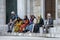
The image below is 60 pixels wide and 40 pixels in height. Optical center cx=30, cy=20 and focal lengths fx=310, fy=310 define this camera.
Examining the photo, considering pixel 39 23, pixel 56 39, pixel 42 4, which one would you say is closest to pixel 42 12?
pixel 42 4

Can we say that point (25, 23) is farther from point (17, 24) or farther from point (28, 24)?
point (17, 24)

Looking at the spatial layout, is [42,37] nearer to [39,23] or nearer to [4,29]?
[39,23]

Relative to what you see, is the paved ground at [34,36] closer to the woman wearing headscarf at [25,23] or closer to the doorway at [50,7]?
the woman wearing headscarf at [25,23]

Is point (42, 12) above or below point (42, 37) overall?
above

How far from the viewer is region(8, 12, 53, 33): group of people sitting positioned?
18.7 metres

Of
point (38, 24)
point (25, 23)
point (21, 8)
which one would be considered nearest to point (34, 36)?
point (38, 24)

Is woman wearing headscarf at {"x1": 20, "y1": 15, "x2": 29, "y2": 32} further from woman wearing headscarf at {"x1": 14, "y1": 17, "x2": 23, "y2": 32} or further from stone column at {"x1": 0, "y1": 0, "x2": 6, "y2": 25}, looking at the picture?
stone column at {"x1": 0, "y1": 0, "x2": 6, "y2": 25}

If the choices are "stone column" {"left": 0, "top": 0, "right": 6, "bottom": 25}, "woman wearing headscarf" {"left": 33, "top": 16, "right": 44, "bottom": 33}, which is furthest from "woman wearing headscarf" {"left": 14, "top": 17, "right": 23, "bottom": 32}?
"stone column" {"left": 0, "top": 0, "right": 6, "bottom": 25}

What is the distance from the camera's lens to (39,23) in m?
18.9

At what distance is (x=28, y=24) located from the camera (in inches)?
760

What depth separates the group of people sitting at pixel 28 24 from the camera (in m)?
18.7

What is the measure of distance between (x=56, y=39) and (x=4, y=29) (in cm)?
464

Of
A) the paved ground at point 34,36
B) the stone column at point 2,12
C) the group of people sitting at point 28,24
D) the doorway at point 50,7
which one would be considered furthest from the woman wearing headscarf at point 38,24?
the stone column at point 2,12

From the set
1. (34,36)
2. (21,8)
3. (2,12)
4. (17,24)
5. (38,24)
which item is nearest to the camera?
(34,36)
